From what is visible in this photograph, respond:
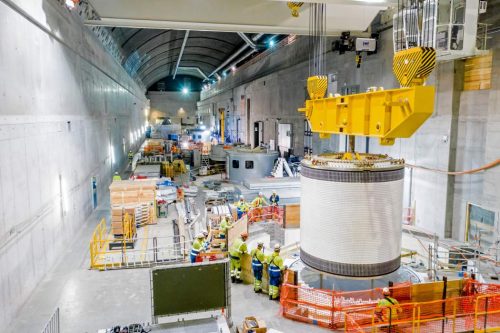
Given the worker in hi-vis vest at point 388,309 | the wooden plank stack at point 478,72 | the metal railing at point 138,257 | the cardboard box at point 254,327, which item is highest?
the wooden plank stack at point 478,72

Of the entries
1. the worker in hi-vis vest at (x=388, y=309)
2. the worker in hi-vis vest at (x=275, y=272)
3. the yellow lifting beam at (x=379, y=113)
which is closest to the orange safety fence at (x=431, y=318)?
the worker in hi-vis vest at (x=388, y=309)

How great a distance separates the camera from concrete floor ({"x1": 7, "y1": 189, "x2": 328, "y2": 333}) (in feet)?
28.8

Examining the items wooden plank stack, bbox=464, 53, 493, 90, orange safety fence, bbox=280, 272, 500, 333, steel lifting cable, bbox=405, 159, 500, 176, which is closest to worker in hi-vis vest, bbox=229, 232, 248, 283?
orange safety fence, bbox=280, 272, 500, 333

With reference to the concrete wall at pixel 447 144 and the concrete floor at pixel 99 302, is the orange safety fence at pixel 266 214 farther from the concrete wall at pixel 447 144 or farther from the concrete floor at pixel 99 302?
the concrete floor at pixel 99 302

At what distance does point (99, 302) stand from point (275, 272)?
4539mm

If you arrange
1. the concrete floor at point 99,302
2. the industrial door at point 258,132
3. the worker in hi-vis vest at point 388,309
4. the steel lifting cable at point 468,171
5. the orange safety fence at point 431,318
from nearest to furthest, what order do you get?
the worker in hi-vis vest at point 388,309 < the orange safety fence at point 431,318 < the concrete floor at point 99,302 < the steel lifting cable at point 468,171 < the industrial door at point 258,132

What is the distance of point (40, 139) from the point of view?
1111cm

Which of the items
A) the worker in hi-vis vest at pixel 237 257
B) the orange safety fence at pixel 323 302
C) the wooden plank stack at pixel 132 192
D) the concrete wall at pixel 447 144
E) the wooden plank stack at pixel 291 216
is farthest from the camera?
the wooden plank stack at pixel 132 192

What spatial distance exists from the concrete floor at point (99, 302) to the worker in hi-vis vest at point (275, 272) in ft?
0.84

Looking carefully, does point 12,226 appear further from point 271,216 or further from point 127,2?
point 271,216

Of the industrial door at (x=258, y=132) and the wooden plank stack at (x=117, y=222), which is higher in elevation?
the industrial door at (x=258, y=132)

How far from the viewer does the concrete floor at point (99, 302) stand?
878 cm

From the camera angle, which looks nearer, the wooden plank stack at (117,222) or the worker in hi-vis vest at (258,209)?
the wooden plank stack at (117,222)

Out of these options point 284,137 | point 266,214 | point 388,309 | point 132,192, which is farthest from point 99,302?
point 284,137
